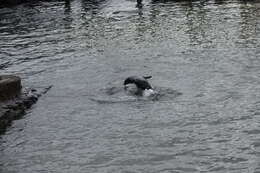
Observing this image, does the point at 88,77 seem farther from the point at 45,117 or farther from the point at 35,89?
the point at 45,117

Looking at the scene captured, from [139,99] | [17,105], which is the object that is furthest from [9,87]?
[139,99]

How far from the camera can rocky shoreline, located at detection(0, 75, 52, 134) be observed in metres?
11.8

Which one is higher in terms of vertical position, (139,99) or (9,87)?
(9,87)

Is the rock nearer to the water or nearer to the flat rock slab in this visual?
the flat rock slab

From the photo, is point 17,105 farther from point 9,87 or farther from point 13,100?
point 9,87

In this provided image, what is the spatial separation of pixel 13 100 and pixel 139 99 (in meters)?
3.37

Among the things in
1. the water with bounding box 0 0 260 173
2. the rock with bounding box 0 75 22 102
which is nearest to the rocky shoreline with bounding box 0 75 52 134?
the rock with bounding box 0 75 22 102

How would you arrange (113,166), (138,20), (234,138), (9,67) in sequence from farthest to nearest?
(138,20) < (9,67) < (234,138) < (113,166)

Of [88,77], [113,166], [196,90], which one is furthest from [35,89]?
[113,166]

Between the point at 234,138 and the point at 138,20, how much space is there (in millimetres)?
17047

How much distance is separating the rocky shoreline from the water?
0.86 ft

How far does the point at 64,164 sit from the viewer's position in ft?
30.2

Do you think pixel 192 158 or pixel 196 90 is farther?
pixel 196 90

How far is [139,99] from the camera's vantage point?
1294cm
